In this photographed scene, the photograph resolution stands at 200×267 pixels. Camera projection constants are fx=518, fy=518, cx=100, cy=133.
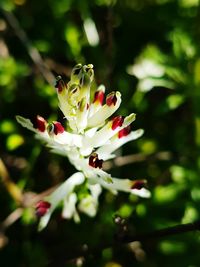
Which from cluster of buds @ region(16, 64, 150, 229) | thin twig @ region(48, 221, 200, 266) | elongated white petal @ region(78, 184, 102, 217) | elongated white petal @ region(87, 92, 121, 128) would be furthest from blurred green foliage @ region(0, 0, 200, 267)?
elongated white petal @ region(87, 92, 121, 128)

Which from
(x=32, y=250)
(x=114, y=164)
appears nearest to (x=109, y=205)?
(x=114, y=164)

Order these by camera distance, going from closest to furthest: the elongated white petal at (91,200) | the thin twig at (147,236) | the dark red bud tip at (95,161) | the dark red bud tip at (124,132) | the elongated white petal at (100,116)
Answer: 1. the thin twig at (147,236)
2. the dark red bud tip at (95,161)
3. the elongated white petal at (100,116)
4. the dark red bud tip at (124,132)
5. the elongated white petal at (91,200)

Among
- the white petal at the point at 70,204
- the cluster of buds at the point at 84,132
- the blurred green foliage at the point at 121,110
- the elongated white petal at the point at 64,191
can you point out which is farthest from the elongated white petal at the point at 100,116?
the blurred green foliage at the point at 121,110

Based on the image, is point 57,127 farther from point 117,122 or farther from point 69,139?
point 117,122

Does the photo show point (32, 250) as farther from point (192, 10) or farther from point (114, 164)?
point (192, 10)

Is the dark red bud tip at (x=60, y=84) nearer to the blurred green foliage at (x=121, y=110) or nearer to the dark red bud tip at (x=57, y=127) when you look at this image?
the dark red bud tip at (x=57, y=127)

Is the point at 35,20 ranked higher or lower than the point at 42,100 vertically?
higher

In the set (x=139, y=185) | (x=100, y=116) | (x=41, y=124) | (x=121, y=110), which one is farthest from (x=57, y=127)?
(x=121, y=110)
